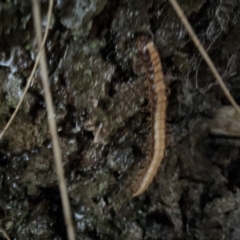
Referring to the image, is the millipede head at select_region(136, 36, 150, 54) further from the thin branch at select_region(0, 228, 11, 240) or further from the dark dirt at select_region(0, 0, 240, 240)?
the thin branch at select_region(0, 228, 11, 240)

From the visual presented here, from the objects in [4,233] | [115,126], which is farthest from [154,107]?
[4,233]

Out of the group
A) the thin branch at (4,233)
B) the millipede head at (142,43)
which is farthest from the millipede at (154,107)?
the thin branch at (4,233)

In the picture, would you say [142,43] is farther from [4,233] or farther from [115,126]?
[4,233]

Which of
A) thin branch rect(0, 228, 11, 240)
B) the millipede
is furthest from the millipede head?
thin branch rect(0, 228, 11, 240)

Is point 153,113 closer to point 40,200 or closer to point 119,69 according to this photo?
point 119,69

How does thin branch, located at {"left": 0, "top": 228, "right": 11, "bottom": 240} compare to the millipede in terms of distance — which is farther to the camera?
thin branch, located at {"left": 0, "top": 228, "right": 11, "bottom": 240}

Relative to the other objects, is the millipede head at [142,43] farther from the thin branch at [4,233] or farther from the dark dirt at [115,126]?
the thin branch at [4,233]
